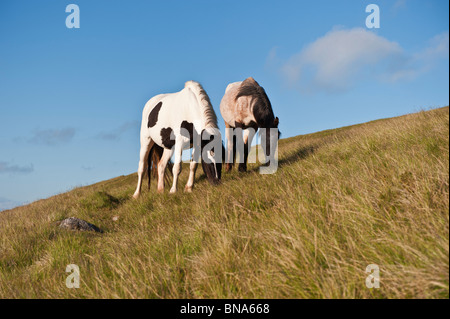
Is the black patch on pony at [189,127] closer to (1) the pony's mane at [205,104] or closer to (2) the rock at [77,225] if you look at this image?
(1) the pony's mane at [205,104]

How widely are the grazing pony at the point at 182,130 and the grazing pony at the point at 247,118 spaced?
55.0 inches

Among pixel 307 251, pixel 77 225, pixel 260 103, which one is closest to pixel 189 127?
pixel 260 103

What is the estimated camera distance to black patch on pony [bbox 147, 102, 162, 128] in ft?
30.9

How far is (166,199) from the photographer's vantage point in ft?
22.6

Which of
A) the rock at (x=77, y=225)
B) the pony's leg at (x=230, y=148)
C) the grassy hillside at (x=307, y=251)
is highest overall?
the pony's leg at (x=230, y=148)

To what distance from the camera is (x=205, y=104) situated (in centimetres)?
780

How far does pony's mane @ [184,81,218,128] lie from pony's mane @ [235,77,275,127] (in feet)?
4.70

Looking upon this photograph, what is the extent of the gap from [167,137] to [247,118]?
105 inches

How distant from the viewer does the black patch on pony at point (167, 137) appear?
881 centimetres

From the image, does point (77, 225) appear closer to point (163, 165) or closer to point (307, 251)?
point (163, 165)

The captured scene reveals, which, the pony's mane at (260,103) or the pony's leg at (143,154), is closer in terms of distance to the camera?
the pony's mane at (260,103)

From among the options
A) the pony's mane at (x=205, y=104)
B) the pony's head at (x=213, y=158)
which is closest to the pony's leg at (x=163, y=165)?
the pony's mane at (x=205, y=104)

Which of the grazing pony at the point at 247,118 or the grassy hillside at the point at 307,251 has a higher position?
the grazing pony at the point at 247,118
